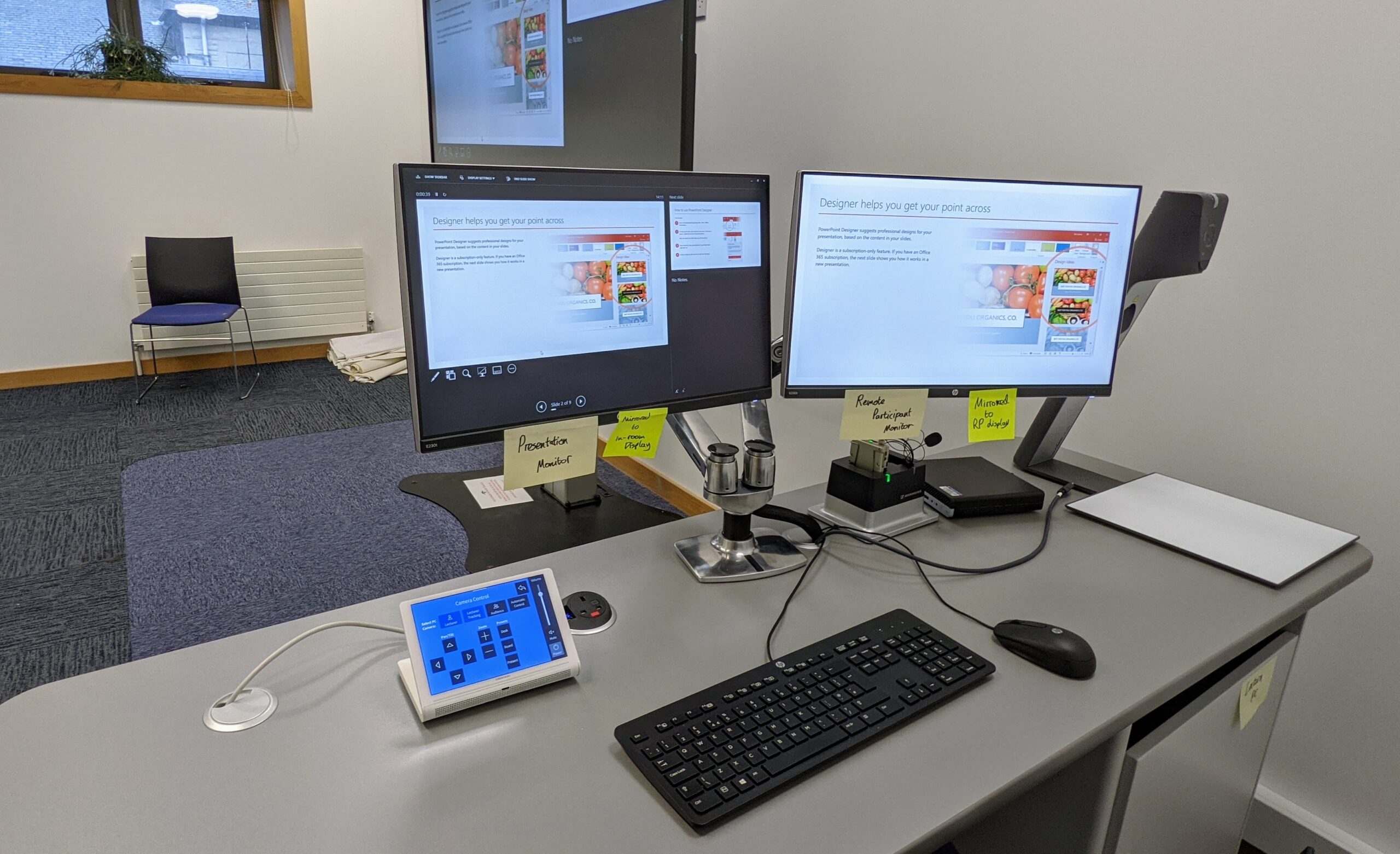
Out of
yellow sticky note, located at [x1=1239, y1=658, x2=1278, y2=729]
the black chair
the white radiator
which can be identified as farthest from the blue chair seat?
yellow sticky note, located at [x1=1239, y1=658, x2=1278, y2=729]

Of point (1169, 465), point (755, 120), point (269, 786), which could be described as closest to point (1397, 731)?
point (1169, 465)

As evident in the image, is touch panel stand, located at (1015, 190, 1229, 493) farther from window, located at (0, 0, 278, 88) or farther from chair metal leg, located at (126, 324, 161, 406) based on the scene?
window, located at (0, 0, 278, 88)

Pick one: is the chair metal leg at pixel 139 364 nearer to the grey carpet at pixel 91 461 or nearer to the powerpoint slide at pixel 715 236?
the grey carpet at pixel 91 461

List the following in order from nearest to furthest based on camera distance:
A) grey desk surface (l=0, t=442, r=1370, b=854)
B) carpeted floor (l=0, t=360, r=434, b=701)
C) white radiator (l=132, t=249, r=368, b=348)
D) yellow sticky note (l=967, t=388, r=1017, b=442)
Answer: grey desk surface (l=0, t=442, r=1370, b=854) → yellow sticky note (l=967, t=388, r=1017, b=442) → carpeted floor (l=0, t=360, r=434, b=701) → white radiator (l=132, t=249, r=368, b=348)

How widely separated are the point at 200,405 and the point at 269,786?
12.7ft

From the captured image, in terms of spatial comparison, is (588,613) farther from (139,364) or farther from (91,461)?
(139,364)

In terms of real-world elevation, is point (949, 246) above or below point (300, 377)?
above

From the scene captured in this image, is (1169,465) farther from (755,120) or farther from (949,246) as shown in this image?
(755,120)

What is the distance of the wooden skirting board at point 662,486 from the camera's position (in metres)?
3.11

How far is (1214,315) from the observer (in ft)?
4.98

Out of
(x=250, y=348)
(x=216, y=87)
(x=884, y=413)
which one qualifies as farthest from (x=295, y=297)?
(x=884, y=413)

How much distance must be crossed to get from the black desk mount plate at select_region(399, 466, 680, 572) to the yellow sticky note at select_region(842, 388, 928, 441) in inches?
31.4

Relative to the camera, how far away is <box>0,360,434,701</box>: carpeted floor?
218cm

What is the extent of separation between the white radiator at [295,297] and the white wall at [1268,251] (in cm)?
394
